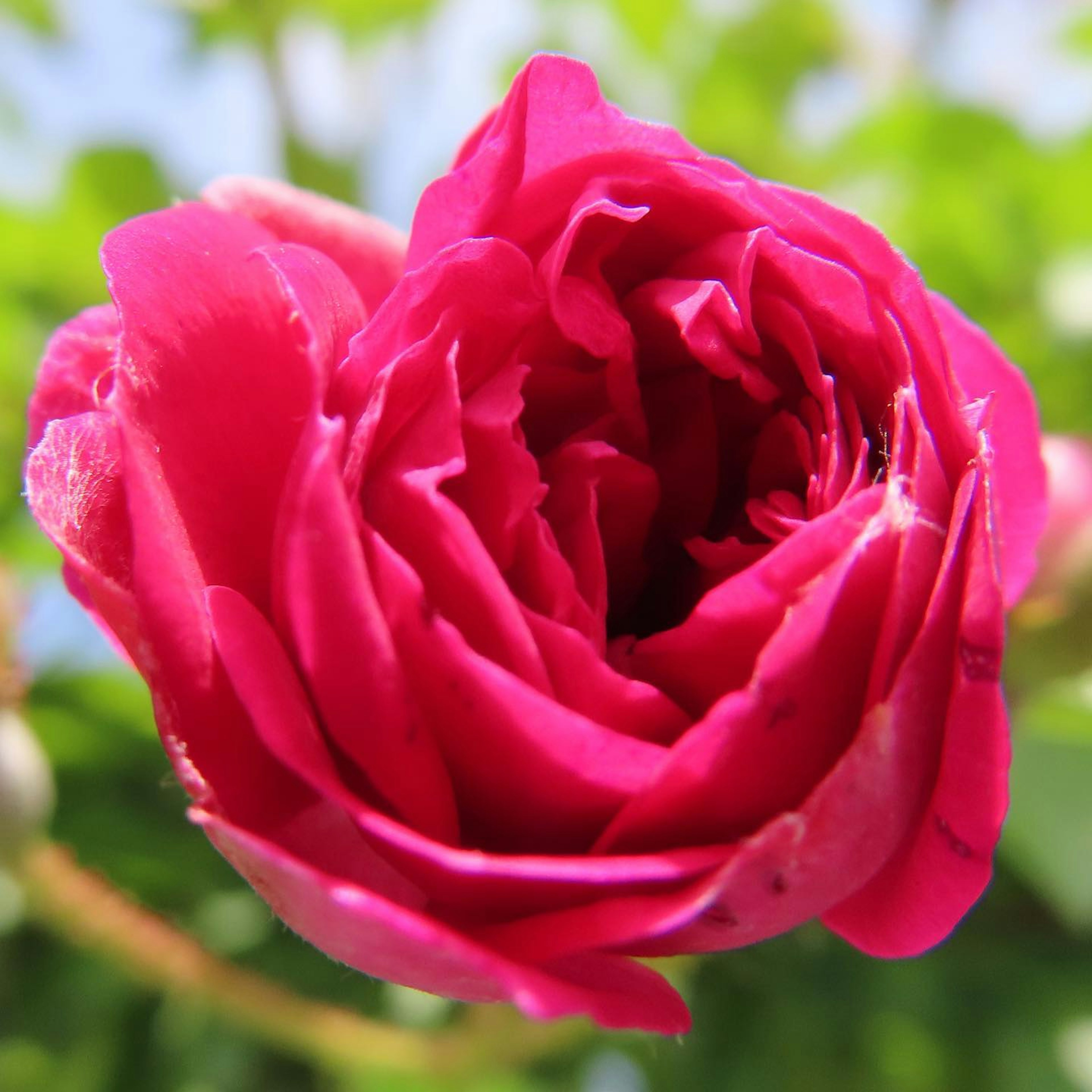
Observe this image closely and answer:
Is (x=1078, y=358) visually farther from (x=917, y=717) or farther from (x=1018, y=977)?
(x=917, y=717)

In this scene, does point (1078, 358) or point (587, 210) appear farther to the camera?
point (1078, 358)

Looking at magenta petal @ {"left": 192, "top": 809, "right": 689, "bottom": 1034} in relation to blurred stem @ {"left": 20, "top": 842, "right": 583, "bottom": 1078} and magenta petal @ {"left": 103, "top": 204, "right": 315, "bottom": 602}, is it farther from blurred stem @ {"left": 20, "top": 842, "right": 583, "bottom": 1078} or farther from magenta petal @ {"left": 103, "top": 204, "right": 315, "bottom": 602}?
blurred stem @ {"left": 20, "top": 842, "right": 583, "bottom": 1078}

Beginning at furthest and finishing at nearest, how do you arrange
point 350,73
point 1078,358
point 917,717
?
point 350,73 → point 1078,358 → point 917,717

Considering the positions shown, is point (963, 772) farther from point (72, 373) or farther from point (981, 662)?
point (72, 373)

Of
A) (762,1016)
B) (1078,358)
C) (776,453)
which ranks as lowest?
(762,1016)

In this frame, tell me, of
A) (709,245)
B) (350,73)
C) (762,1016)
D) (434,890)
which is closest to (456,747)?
(434,890)

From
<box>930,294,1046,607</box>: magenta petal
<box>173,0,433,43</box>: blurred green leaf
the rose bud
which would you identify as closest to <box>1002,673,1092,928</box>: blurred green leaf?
<box>930,294,1046,607</box>: magenta petal

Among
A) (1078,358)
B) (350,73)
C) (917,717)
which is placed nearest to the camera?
(917,717)
